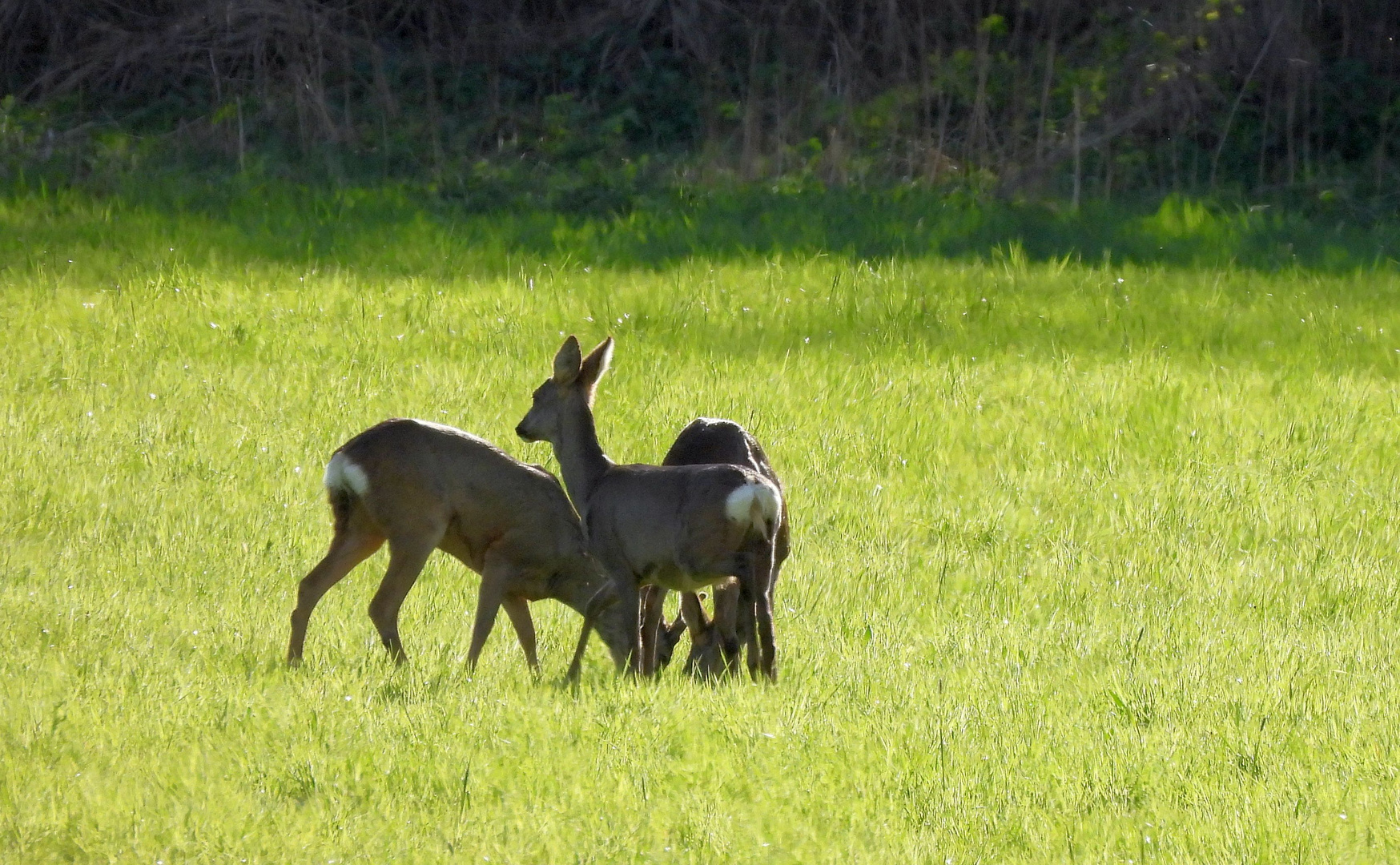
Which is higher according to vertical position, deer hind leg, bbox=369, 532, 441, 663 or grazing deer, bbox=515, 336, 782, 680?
grazing deer, bbox=515, 336, 782, 680

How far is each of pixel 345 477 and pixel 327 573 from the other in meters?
0.34

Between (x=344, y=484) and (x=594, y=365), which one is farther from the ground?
(x=594, y=365)

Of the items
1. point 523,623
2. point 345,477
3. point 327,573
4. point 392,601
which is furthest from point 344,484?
point 523,623

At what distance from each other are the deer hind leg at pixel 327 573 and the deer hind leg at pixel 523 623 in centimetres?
53

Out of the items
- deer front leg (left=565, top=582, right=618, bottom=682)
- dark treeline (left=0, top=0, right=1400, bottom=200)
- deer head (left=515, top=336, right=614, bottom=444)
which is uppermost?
dark treeline (left=0, top=0, right=1400, bottom=200)

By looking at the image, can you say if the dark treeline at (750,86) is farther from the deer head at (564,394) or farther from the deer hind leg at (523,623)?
the deer hind leg at (523,623)

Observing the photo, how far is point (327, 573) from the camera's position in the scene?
20.6 ft

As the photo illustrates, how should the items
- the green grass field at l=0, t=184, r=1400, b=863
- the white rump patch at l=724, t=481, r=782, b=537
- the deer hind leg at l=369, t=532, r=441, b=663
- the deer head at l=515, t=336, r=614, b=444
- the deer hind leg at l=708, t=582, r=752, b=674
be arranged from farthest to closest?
the deer head at l=515, t=336, r=614, b=444
the deer hind leg at l=369, t=532, r=441, b=663
the deer hind leg at l=708, t=582, r=752, b=674
the white rump patch at l=724, t=481, r=782, b=537
the green grass field at l=0, t=184, r=1400, b=863

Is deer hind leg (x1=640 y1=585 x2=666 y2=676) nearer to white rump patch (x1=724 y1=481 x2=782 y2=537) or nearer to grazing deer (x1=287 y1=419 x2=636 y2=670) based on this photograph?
grazing deer (x1=287 y1=419 x2=636 y2=670)

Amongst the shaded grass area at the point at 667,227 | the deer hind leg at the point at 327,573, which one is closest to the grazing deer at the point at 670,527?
the deer hind leg at the point at 327,573

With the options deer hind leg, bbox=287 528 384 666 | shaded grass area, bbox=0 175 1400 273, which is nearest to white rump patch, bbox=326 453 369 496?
deer hind leg, bbox=287 528 384 666

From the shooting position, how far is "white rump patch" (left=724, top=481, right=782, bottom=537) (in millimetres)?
5586

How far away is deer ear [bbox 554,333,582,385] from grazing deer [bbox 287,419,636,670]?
34 cm

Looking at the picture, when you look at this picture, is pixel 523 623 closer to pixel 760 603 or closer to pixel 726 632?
pixel 726 632
